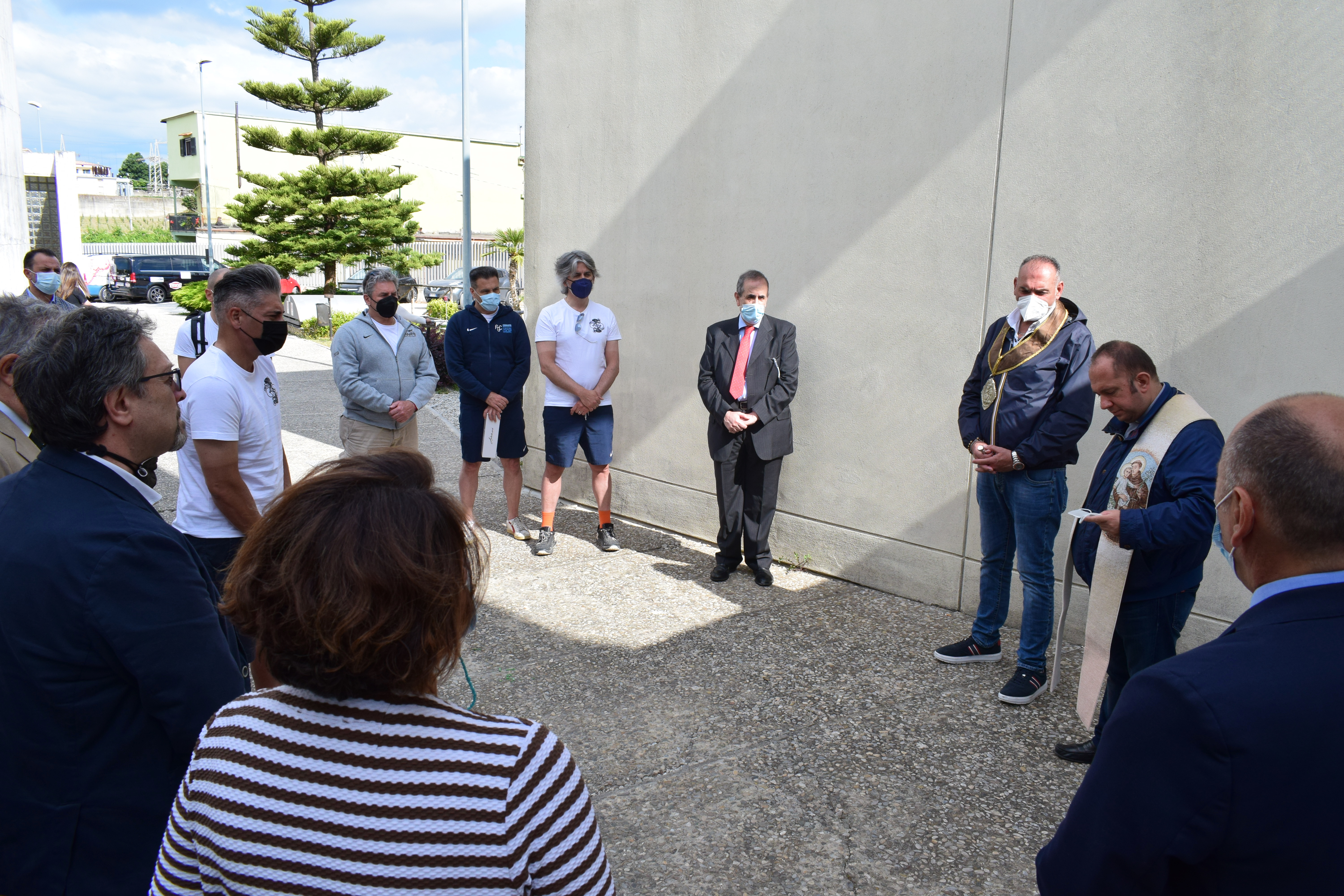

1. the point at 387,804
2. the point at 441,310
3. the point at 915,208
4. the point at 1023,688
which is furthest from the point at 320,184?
the point at 387,804

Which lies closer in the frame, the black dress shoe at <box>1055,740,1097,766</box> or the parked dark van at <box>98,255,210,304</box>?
the black dress shoe at <box>1055,740,1097,766</box>

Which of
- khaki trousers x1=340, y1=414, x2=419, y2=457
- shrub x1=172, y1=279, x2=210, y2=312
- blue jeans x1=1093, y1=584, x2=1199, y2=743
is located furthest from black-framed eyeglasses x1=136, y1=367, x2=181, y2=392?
shrub x1=172, y1=279, x2=210, y2=312

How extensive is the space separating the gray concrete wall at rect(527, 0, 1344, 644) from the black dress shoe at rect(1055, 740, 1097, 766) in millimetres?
1209

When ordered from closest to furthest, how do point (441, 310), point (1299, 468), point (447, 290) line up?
point (1299, 468), point (441, 310), point (447, 290)

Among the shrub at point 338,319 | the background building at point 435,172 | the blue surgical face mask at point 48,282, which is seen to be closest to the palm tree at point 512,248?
the shrub at point 338,319

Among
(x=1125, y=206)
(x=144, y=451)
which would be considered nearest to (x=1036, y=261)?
(x=1125, y=206)

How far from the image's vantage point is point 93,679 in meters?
1.75

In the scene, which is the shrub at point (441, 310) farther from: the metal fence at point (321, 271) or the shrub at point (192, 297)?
the metal fence at point (321, 271)

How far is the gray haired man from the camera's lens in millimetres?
5727

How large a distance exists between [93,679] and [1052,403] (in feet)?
12.9

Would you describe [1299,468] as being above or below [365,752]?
above

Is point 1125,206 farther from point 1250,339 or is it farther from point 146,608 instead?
point 146,608

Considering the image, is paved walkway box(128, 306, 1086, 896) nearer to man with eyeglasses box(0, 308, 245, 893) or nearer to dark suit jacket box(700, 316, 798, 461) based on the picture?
dark suit jacket box(700, 316, 798, 461)

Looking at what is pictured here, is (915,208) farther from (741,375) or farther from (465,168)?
(465,168)
